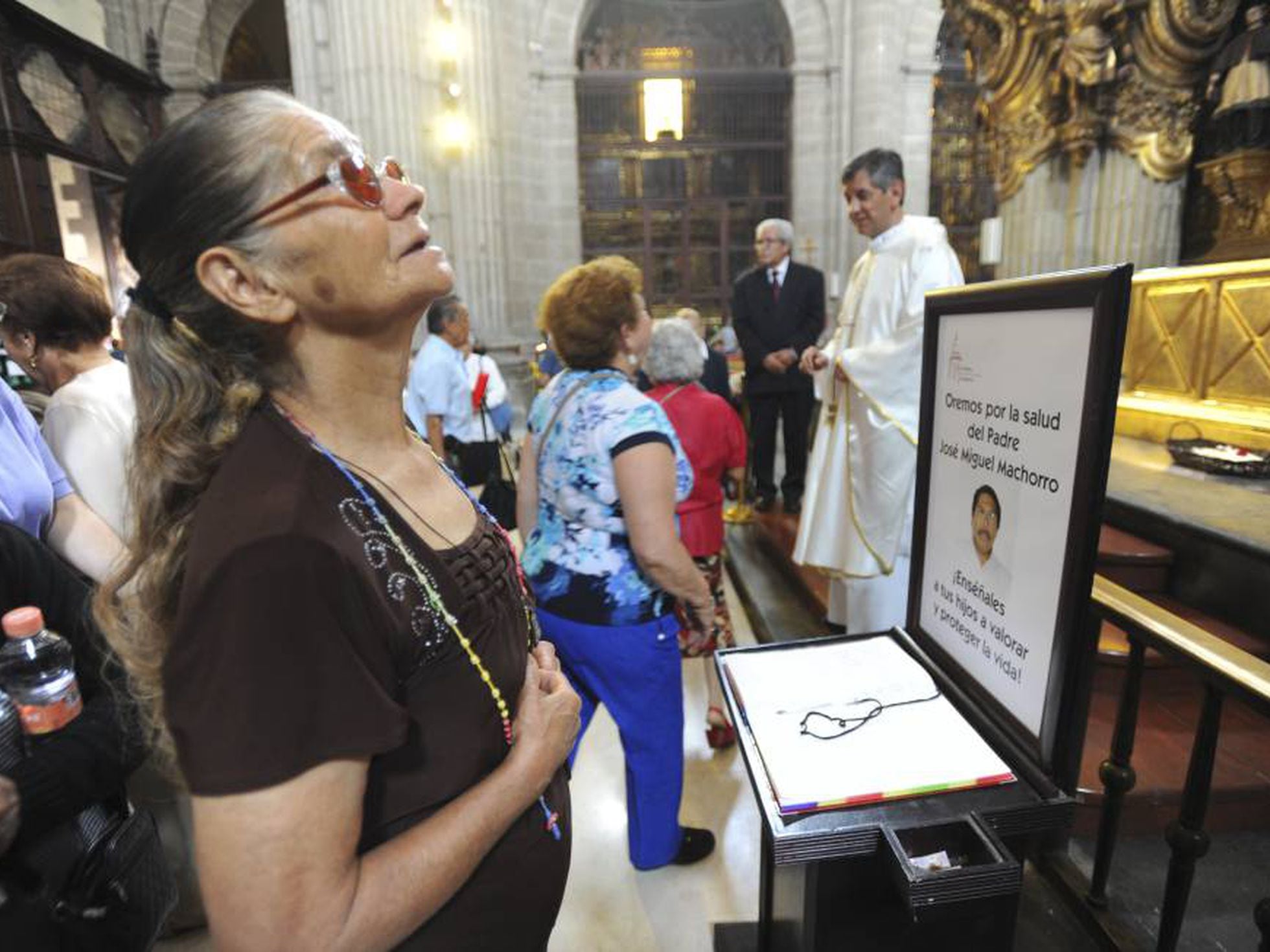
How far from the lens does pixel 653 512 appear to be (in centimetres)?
178

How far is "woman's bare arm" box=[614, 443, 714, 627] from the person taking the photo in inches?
69.4

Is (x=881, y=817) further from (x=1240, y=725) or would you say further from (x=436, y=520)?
(x=1240, y=725)

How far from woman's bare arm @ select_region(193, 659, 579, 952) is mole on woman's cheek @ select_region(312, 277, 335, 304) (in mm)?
463

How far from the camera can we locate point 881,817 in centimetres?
90

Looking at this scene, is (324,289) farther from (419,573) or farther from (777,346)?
(777,346)

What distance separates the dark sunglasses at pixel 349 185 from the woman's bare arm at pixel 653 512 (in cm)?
102

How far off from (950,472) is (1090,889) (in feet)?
3.62

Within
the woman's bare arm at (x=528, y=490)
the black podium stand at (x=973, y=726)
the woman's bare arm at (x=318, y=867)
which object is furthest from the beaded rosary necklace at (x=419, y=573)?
the woman's bare arm at (x=528, y=490)

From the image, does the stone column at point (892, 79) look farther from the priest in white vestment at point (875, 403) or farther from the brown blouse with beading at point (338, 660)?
the brown blouse with beading at point (338, 660)

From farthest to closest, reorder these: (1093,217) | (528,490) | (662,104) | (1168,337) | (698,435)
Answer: (662,104)
(1093,217)
(1168,337)
(698,435)
(528,490)

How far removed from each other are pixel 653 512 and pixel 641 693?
1.74ft

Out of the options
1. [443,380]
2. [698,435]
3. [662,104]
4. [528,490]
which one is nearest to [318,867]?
[528,490]

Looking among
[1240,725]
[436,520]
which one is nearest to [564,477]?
[436,520]

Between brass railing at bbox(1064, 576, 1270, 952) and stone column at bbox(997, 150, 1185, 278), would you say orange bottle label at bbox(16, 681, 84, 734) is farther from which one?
stone column at bbox(997, 150, 1185, 278)
